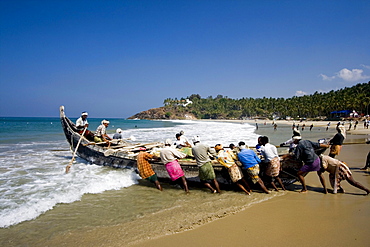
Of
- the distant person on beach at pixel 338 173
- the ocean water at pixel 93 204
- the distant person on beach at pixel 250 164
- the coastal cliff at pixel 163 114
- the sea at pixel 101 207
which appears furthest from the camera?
the coastal cliff at pixel 163 114

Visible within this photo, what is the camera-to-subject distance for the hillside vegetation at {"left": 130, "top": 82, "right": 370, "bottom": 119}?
6612cm

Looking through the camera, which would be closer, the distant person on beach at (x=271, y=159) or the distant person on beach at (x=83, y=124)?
the distant person on beach at (x=271, y=159)

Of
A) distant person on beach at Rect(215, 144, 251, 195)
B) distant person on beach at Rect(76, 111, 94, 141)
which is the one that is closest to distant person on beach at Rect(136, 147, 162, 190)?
distant person on beach at Rect(215, 144, 251, 195)

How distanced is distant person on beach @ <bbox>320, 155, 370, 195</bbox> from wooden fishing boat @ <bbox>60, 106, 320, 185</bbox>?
691mm

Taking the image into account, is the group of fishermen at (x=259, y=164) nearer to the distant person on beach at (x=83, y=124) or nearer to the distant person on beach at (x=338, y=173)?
the distant person on beach at (x=338, y=173)

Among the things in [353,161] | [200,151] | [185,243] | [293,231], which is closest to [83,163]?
[200,151]

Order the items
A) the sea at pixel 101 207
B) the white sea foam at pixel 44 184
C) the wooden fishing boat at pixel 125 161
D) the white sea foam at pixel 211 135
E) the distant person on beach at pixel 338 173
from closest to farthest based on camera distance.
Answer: the sea at pixel 101 207 < the white sea foam at pixel 44 184 < the distant person on beach at pixel 338 173 < the wooden fishing boat at pixel 125 161 < the white sea foam at pixel 211 135

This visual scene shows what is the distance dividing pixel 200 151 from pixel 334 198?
3617 millimetres

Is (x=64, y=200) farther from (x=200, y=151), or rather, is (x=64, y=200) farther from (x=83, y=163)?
(x=83, y=163)

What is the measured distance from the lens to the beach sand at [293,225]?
12.5 feet

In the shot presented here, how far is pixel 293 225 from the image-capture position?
4305 mm

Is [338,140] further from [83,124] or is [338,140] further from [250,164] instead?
[83,124]

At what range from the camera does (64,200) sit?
606cm

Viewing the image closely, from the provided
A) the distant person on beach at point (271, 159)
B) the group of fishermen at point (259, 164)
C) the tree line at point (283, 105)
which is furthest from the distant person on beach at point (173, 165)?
the tree line at point (283, 105)
